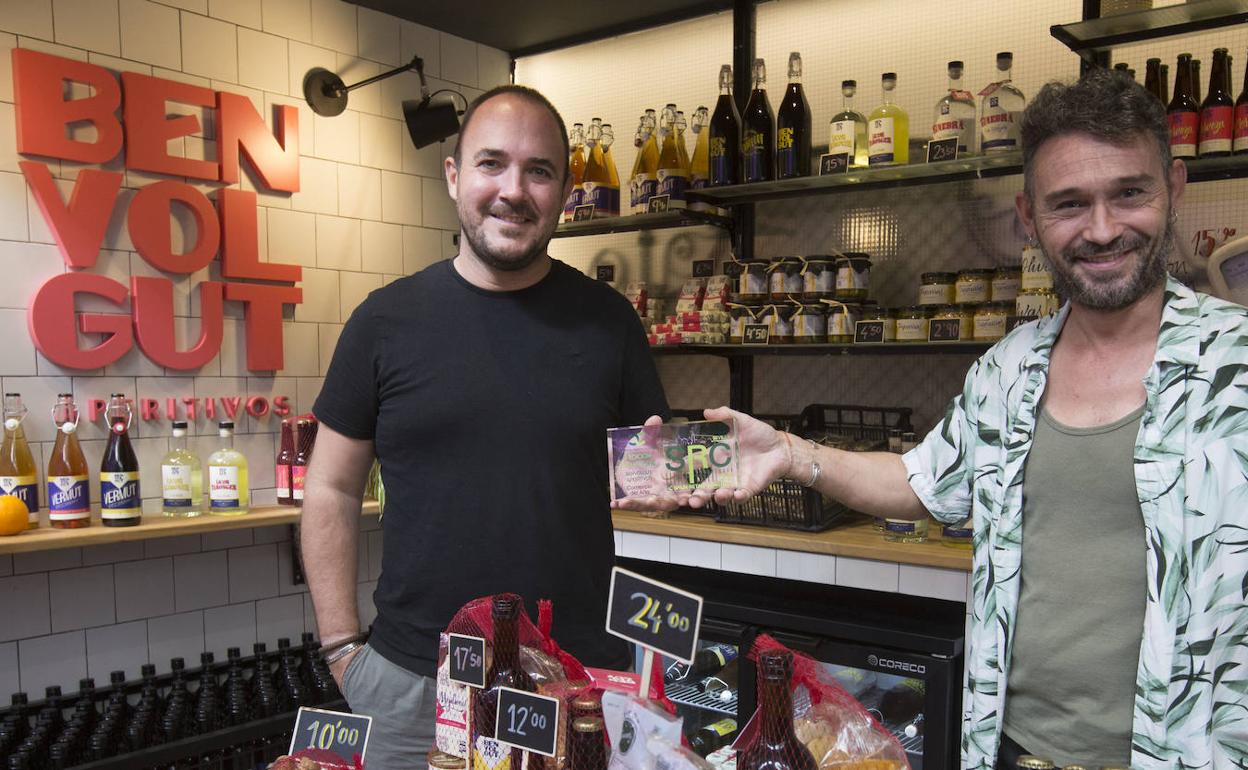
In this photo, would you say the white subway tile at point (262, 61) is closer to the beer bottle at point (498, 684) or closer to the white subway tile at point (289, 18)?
the white subway tile at point (289, 18)

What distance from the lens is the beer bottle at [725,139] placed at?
3.27 m

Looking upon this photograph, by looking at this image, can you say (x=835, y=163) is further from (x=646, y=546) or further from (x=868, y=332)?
(x=646, y=546)

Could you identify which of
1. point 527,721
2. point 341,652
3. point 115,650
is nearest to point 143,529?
point 115,650

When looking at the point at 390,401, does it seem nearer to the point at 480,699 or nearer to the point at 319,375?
the point at 480,699

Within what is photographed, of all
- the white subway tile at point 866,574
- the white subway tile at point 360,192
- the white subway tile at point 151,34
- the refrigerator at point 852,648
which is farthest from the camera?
the white subway tile at point 360,192

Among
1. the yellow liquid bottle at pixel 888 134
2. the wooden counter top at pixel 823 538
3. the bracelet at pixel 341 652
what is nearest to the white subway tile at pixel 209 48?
the wooden counter top at pixel 823 538

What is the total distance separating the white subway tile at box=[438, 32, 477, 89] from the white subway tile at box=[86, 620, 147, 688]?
2496 mm

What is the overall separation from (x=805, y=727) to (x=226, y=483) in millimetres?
2555

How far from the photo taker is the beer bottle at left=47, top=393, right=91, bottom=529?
2.62 metres

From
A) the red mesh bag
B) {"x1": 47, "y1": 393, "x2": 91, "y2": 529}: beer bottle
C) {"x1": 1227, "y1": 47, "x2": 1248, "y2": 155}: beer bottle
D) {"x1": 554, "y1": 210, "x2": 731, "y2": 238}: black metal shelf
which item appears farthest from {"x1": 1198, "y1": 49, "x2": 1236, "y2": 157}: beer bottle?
{"x1": 47, "y1": 393, "x2": 91, "y2": 529}: beer bottle

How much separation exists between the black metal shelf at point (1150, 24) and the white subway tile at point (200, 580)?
3124 millimetres

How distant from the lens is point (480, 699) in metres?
1.01

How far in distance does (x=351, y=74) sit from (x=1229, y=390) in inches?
129

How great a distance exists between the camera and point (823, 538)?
2.68m
